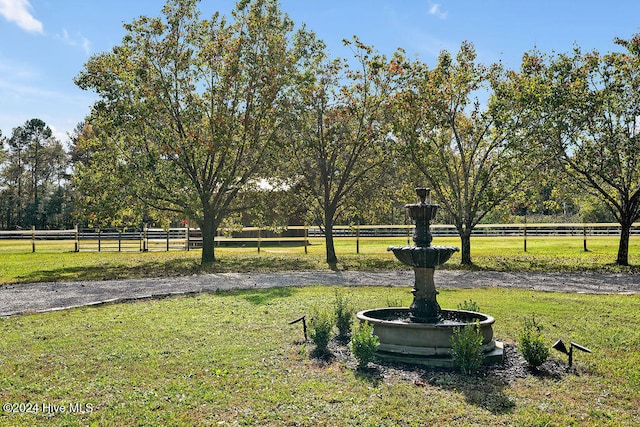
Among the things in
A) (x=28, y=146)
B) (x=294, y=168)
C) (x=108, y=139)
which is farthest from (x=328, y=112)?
(x=28, y=146)

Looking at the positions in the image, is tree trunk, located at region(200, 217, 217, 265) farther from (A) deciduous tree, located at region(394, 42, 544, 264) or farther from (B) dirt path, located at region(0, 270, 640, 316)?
(A) deciduous tree, located at region(394, 42, 544, 264)

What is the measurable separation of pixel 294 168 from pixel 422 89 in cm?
653

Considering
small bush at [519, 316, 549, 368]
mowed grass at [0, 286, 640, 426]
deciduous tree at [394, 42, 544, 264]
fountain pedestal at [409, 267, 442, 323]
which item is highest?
deciduous tree at [394, 42, 544, 264]

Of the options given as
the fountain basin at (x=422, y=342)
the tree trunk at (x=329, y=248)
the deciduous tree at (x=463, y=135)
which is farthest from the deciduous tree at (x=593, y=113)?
the fountain basin at (x=422, y=342)

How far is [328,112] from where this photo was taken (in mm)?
23219

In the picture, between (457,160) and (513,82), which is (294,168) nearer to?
Result: (457,160)

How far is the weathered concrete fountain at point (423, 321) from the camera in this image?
7406mm

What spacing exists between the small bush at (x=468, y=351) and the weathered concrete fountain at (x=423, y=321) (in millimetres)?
404

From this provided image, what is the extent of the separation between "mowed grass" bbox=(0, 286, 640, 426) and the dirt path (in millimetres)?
3123

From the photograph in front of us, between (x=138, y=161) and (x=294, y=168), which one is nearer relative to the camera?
(x=138, y=161)

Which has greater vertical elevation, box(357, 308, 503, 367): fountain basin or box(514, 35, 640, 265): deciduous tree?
box(514, 35, 640, 265): deciduous tree

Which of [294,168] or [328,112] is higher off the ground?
[328,112]

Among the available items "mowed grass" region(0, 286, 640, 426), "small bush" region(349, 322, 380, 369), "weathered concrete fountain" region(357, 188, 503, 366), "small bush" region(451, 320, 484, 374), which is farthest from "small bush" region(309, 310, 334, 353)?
"small bush" region(451, 320, 484, 374)

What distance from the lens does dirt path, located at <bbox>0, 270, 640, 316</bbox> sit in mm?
13414
